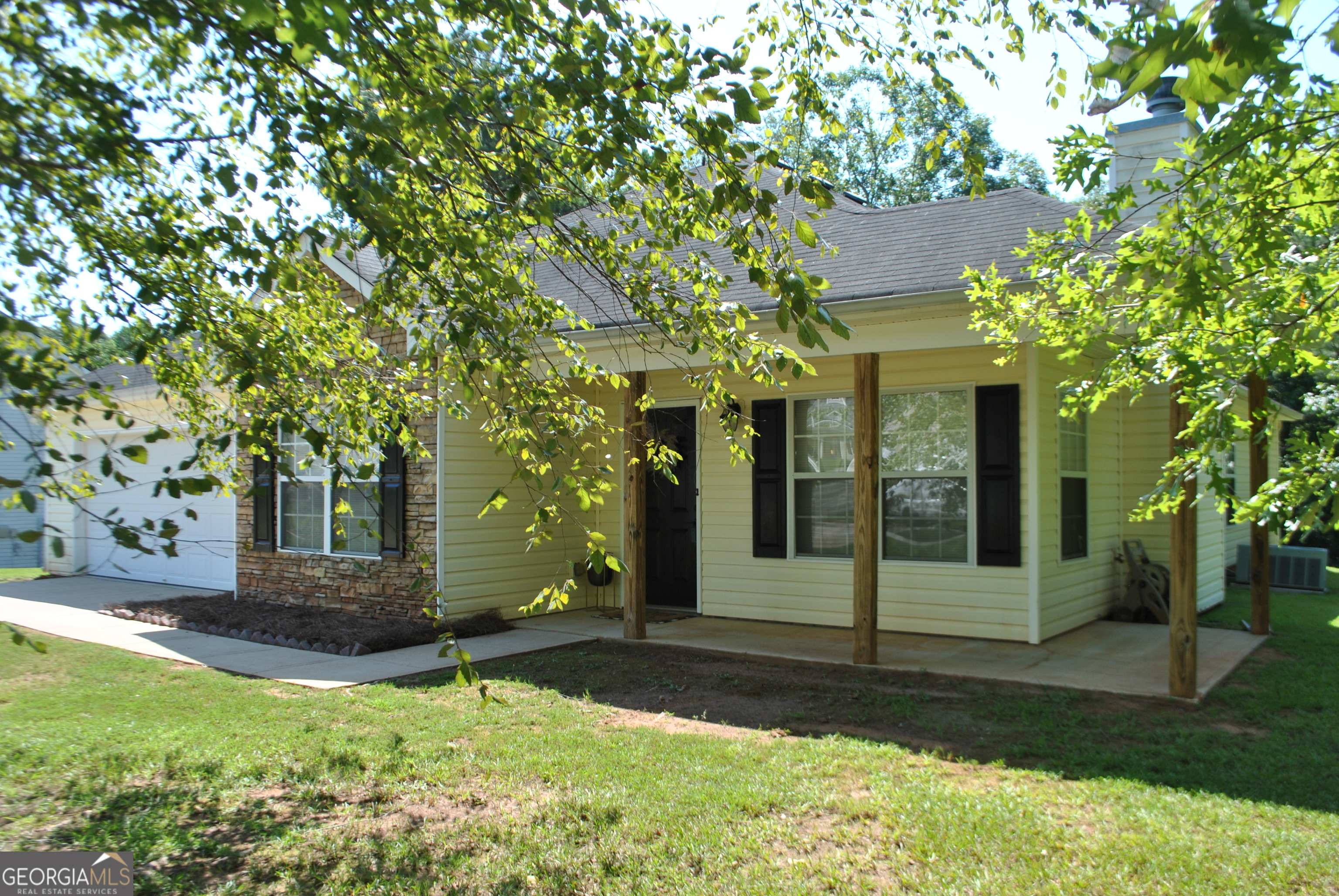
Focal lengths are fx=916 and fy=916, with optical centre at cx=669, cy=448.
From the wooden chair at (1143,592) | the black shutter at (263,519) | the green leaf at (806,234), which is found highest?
the green leaf at (806,234)

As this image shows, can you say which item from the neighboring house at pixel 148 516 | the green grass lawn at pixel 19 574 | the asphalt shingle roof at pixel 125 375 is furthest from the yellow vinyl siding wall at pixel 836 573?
the green grass lawn at pixel 19 574

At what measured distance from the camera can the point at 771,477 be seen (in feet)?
30.6

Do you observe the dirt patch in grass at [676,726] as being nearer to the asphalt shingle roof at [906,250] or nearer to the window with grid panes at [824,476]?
the asphalt shingle roof at [906,250]

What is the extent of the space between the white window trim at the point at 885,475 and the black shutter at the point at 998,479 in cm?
7

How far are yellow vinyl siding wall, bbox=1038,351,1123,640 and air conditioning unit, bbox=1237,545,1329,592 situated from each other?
16.4ft

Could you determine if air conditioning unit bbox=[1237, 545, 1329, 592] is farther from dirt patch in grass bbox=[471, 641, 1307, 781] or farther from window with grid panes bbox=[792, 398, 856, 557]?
dirt patch in grass bbox=[471, 641, 1307, 781]

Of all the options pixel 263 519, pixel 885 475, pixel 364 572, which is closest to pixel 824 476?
pixel 885 475

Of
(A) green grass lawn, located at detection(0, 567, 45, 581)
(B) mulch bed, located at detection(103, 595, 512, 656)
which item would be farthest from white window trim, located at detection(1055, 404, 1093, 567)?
(A) green grass lawn, located at detection(0, 567, 45, 581)

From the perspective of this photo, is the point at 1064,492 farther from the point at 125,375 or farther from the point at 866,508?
the point at 125,375

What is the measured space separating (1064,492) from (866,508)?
2896 mm

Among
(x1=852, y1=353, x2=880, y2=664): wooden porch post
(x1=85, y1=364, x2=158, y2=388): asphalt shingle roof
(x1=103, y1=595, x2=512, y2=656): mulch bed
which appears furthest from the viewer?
(x1=85, y1=364, x2=158, y2=388): asphalt shingle roof

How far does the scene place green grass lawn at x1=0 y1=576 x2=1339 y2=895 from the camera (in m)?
3.50

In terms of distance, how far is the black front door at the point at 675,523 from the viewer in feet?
33.1

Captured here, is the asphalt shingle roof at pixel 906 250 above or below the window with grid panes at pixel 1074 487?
above
